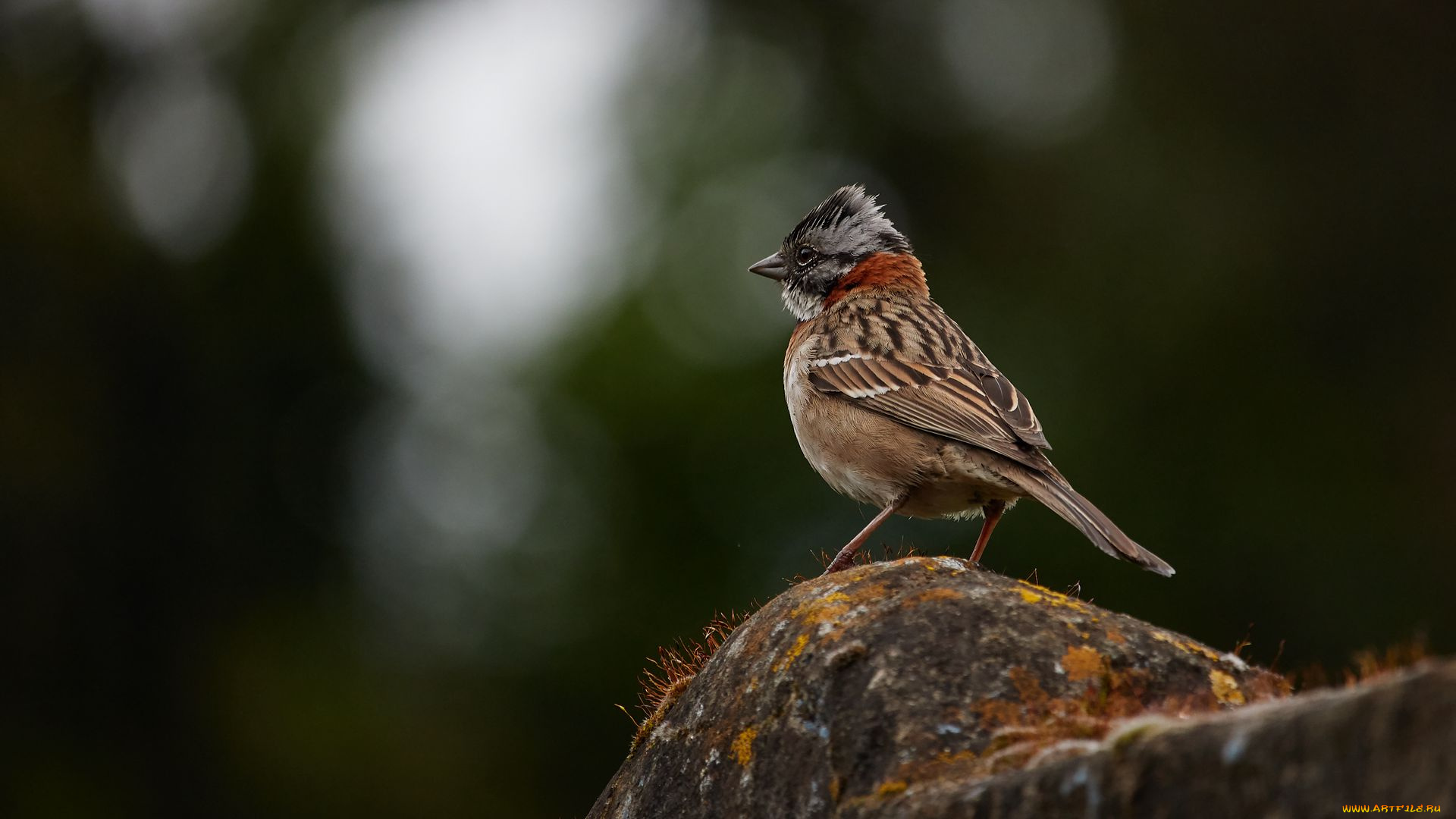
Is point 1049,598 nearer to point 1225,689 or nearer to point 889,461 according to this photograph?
point 1225,689

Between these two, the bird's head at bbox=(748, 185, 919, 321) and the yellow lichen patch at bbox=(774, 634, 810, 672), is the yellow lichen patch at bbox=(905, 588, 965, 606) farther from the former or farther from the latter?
the bird's head at bbox=(748, 185, 919, 321)

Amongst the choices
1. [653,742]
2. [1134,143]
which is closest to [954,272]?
[1134,143]

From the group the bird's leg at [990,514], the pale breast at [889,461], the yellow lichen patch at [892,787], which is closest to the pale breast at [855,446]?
the pale breast at [889,461]

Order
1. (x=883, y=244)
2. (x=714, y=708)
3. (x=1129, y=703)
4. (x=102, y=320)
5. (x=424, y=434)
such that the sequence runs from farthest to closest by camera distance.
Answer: (x=102, y=320) → (x=424, y=434) → (x=883, y=244) → (x=714, y=708) → (x=1129, y=703)

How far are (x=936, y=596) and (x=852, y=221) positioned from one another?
4997mm

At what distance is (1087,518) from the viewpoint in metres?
6.43

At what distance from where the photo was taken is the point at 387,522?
2036 cm

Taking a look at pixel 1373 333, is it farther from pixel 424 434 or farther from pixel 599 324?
pixel 424 434

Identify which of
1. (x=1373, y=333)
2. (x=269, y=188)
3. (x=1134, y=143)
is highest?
(x=269, y=188)

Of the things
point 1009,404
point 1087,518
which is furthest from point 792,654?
point 1009,404

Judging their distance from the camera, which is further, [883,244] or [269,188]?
[269,188]

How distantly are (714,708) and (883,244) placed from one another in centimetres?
508

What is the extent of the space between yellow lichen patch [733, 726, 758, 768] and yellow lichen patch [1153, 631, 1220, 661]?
1.42 meters

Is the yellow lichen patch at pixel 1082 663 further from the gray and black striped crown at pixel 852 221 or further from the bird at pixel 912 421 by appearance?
the gray and black striped crown at pixel 852 221
